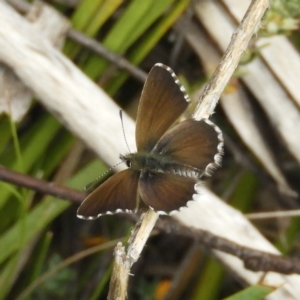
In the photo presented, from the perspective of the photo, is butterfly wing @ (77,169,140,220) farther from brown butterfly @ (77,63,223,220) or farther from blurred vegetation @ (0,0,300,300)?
blurred vegetation @ (0,0,300,300)

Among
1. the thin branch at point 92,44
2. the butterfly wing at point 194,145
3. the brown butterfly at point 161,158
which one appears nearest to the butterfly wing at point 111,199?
the brown butterfly at point 161,158

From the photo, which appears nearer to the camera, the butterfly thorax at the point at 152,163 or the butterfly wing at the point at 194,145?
the butterfly wing at the point at 194,145

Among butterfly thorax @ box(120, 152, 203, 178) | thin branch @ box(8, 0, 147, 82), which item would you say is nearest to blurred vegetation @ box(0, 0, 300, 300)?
thin branch @ box(8, 0, 147, 82)

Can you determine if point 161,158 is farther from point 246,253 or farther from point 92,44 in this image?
point 92,44

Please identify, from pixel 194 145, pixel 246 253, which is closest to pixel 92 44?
pixel 194 145

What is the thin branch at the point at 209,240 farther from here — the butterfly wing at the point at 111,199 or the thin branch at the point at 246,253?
the butterfly wing at the point at 111,199

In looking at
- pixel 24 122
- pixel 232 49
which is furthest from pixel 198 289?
pixel 232 49
